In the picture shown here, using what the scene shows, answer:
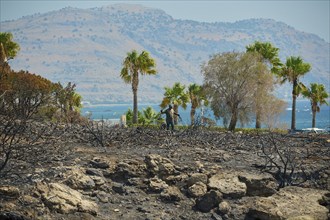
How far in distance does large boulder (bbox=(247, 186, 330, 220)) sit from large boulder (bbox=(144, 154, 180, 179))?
3.34 m

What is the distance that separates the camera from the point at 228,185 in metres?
15.3

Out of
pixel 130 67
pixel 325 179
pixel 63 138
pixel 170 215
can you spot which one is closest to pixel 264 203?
pixel 170 215

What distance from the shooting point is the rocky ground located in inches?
481

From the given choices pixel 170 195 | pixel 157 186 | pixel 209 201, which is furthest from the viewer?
pixel 157 186

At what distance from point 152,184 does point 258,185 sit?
366 cm

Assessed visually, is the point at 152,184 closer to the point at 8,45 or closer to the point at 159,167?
the point at 159,167

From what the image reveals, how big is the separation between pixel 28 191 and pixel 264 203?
6739 millimetres

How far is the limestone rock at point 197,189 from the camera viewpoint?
14789 millimetres

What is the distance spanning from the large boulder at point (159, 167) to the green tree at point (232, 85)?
28.3 metres

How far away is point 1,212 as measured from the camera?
1053 centimetres

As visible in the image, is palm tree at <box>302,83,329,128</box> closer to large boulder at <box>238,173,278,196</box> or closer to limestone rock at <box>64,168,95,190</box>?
large boulder at <box>238,173,278,196</box>

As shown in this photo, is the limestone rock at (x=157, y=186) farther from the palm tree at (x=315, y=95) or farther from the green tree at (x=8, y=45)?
the palm tree at (x=315, y=95)

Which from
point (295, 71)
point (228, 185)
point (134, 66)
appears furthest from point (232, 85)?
point (228, 185)

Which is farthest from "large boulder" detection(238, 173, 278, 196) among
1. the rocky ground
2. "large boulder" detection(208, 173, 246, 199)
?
"large boulder" detection(208, 173, 246, 199)
